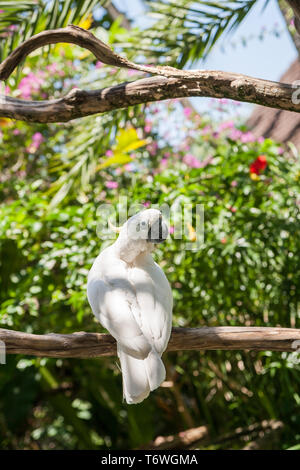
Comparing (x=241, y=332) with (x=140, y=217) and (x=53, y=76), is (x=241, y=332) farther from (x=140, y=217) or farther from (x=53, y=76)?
(x=53, y=76)

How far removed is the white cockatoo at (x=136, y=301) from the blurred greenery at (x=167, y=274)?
837mm

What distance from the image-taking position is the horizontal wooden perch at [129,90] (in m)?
1.62

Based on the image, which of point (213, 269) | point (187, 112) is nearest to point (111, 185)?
point (187, 112)

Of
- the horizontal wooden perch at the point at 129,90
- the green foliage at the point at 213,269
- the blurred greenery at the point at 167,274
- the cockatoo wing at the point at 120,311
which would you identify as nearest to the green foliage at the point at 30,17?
the blurred greenery at the point at 167,274

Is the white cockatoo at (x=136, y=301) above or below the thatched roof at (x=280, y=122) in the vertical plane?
below

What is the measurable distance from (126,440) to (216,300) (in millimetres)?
1547

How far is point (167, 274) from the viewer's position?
9.04 ft

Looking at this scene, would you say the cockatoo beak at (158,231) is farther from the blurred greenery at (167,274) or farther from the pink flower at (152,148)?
the pink flower at (152,148)

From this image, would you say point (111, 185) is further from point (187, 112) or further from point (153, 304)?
point (153, 304)

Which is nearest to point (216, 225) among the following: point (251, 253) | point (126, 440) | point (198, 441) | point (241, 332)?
point (251, 253)

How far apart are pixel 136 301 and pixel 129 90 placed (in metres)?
0.69

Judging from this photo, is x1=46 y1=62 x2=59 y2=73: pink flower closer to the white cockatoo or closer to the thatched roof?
the thatched roof

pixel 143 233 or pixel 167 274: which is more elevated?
pixel 143 233

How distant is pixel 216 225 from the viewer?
2.61 metres
